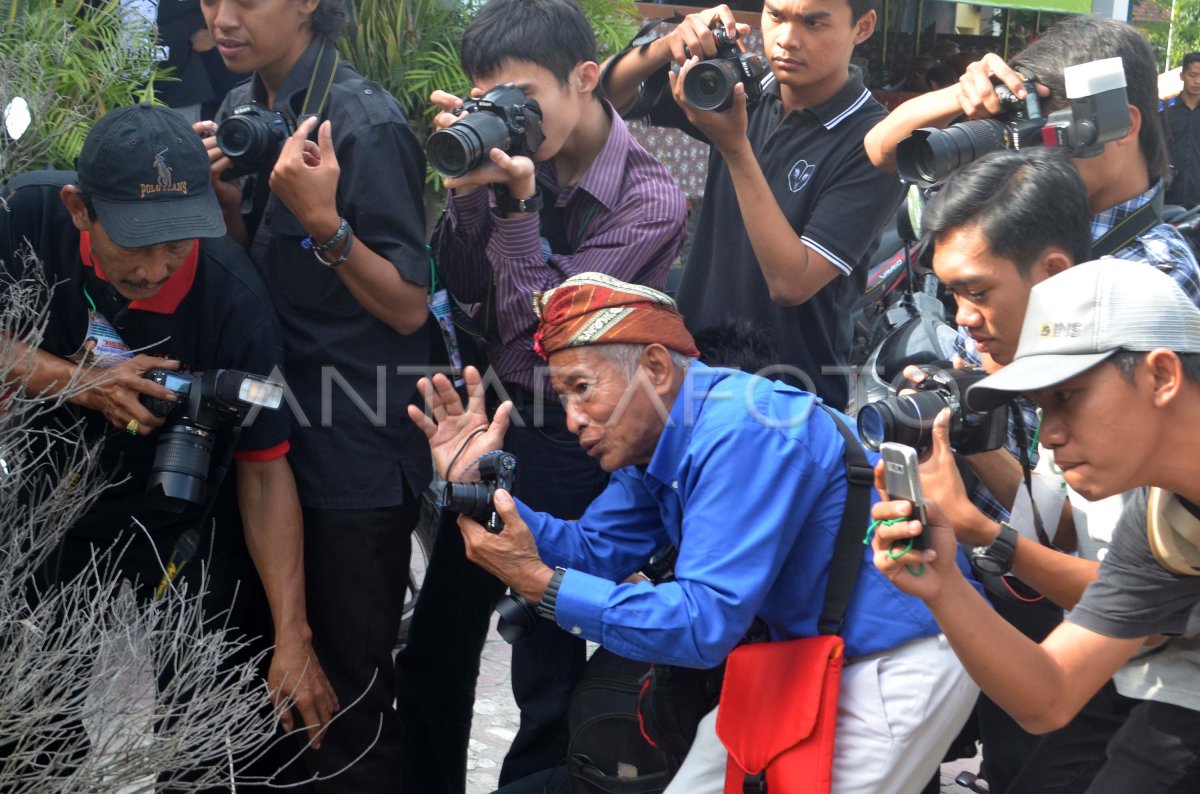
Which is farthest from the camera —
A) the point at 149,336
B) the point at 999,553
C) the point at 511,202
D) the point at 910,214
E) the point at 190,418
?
the point at 910,214

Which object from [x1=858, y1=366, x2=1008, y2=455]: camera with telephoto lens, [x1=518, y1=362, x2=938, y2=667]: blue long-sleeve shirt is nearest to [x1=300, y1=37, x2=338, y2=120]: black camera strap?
[x1=518, y1=362, x2=938, y2=667]: blue long-sleeve shirt

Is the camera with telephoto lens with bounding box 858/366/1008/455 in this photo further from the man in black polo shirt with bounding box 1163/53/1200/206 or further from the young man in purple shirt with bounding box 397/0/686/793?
the man in black polo shirt with bounding box 1163/53/1200/206

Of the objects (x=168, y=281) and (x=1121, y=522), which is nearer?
(x=1121, y=522)

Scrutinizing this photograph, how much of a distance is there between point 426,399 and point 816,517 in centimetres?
83

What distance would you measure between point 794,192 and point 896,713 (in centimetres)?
131

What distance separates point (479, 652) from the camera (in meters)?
3.30

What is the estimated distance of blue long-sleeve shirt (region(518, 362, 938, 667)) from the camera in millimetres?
2389

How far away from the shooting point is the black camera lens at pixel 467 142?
2820mm

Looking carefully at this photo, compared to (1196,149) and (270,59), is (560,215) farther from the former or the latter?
(1196,149)

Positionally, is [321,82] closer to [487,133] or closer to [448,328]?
[487,133]

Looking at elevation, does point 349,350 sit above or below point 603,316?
below

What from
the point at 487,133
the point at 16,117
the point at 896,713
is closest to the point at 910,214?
the point at 487,133

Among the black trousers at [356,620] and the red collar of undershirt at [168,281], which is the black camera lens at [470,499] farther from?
the red collar of undershirt at [168,281]

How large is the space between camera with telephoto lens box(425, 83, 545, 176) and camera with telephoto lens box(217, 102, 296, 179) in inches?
12.3
